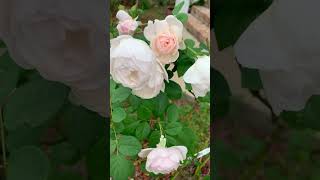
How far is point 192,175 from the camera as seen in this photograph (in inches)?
52.7

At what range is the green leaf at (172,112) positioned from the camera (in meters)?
1.19

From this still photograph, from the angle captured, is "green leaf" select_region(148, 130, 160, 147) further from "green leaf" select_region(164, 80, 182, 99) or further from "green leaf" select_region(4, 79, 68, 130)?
"green leaf" select_region(4, 79, 68, 130)

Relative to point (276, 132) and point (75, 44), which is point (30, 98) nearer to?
point (75, 44)

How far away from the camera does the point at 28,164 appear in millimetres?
803

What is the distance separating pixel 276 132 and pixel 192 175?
555 millimetres

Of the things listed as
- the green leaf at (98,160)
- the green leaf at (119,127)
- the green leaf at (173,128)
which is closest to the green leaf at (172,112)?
the green leaf at (173,128)

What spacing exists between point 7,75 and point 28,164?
15cm

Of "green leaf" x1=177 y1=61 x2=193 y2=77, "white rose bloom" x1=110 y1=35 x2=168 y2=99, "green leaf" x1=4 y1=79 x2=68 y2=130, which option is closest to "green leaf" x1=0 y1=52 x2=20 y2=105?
"green leaf" x1=4 y1=79 x2=68 y2=130

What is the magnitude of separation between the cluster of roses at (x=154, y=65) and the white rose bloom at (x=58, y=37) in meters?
0.23

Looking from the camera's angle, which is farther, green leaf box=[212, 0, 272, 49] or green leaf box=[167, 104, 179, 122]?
green leaf box=[167, 104, 179, 122]

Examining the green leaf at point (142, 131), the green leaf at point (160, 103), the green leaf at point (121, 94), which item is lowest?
the green leaf at point (142, 131)

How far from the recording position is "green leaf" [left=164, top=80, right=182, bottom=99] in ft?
3.80

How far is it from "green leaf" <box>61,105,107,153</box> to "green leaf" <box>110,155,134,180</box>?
0.98 feet

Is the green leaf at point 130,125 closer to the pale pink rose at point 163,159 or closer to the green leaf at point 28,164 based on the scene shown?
the pale pink rose at point 163,159
